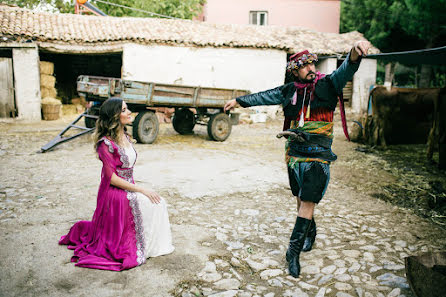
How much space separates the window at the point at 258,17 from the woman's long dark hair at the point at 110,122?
20776mm

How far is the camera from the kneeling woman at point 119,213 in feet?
9.50

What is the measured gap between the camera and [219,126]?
31.2 feet

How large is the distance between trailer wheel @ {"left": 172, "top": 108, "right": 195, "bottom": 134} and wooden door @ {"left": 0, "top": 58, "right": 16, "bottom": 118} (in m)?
6.21

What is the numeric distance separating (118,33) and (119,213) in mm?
11766

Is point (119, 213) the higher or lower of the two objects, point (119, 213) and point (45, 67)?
the lower

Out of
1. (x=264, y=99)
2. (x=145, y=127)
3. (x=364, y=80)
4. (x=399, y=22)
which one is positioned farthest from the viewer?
(x=399, y=22)

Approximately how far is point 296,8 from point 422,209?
2034 cm

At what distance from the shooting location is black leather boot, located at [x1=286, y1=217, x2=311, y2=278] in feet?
9.37

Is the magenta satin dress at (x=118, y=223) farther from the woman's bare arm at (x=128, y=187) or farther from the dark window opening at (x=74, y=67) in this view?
the dark window opening at (x=74, y=67)

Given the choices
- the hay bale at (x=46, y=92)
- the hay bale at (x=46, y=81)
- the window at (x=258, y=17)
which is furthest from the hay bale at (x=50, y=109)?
the window at (x=258, y=17)

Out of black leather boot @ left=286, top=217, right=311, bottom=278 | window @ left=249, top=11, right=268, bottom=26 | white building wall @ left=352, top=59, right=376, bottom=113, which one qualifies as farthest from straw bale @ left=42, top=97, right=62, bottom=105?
window @ left=249, top=11, right=268, bottom=26

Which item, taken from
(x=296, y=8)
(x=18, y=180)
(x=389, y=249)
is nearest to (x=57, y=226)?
(x=18, y=180)

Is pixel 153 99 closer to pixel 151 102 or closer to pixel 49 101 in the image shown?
pixel 151 102

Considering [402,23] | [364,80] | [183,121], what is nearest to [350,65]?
[183,121]
